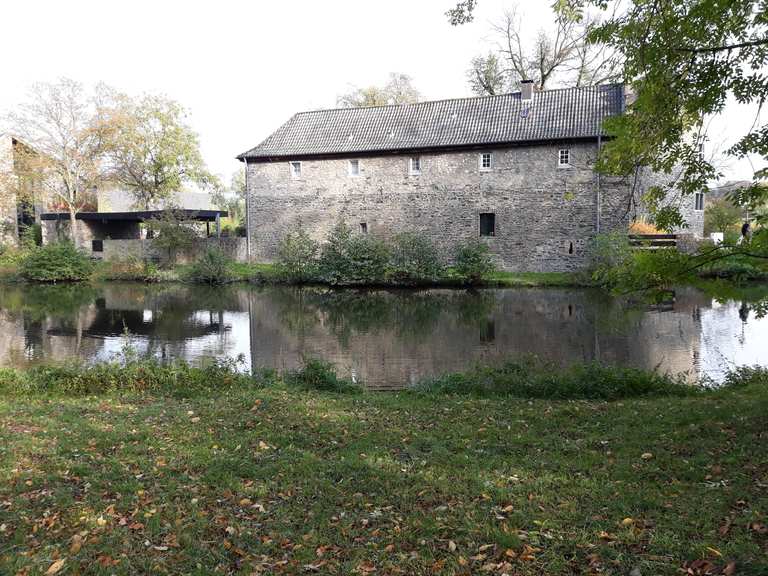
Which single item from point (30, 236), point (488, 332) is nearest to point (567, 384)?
point (488, 332)

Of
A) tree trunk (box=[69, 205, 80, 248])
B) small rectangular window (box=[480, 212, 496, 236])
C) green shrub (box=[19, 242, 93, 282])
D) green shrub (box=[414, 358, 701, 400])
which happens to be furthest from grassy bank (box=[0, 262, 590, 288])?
green shrub (box=[414, 358, 701, 400])

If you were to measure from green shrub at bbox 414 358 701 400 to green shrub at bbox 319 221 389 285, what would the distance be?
16.3 meters

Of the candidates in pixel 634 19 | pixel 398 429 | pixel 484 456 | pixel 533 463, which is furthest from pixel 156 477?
pixel 634 19

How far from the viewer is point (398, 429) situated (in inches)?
226

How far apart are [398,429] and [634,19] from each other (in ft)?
13.9

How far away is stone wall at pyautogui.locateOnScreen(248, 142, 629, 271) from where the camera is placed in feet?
82.8

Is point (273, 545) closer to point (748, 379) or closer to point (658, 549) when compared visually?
point (658, 549)

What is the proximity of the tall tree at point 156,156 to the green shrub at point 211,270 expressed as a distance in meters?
10.8

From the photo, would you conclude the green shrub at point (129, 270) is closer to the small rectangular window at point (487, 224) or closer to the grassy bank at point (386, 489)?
the small rectangular window at point (487, 224)

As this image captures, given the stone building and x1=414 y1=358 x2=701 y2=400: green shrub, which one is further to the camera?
the stone building

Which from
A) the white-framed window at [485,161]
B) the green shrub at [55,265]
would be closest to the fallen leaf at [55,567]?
the white-framed window at [485,161]

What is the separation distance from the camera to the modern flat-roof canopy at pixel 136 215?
31141 millimetres

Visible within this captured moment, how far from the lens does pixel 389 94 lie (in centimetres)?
4175

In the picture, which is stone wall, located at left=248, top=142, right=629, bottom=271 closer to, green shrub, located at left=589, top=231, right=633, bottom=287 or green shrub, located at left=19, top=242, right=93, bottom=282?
green shrub, located at left=589, top=231, right=633, bottom=287
